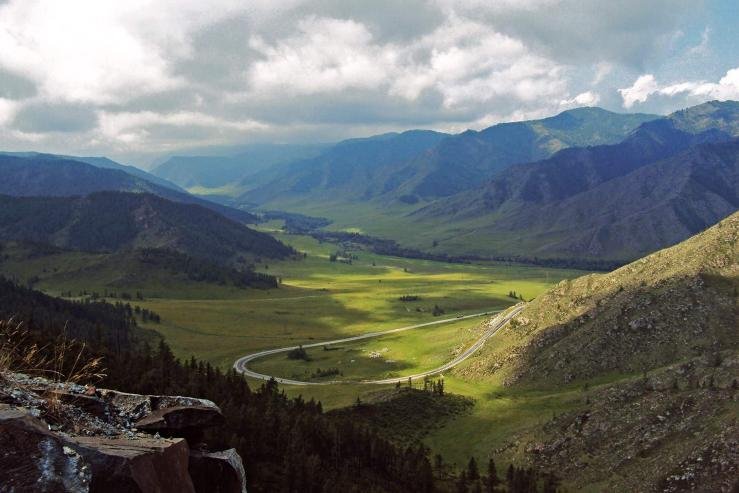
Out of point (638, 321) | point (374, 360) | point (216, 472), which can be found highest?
point (216, 472)

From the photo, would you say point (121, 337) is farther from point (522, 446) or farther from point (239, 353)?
point (522, 446)

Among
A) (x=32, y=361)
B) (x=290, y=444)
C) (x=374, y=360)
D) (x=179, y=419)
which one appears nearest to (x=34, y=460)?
(x=179, y=419)

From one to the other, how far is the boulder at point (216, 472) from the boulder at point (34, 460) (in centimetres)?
712

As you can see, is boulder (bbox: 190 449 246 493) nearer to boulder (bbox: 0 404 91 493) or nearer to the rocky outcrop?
the rocky outcrop

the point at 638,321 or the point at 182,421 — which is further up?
the point at 182,421

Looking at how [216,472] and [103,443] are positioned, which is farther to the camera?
[216,472]

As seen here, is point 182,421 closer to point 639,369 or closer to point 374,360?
point 639,369

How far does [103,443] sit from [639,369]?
406ft

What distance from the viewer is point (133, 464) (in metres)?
14.7

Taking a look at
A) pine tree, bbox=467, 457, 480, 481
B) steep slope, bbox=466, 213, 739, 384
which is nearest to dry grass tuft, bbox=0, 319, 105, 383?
pine tree, bbox=467, 457, 480, 481

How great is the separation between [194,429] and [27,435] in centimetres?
949

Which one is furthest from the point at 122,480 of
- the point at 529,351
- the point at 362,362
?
the point at 362,362

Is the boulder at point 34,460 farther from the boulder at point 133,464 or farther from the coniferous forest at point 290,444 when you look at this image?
the coniferous forest at point 290,444

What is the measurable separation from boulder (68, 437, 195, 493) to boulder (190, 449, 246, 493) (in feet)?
11.1
